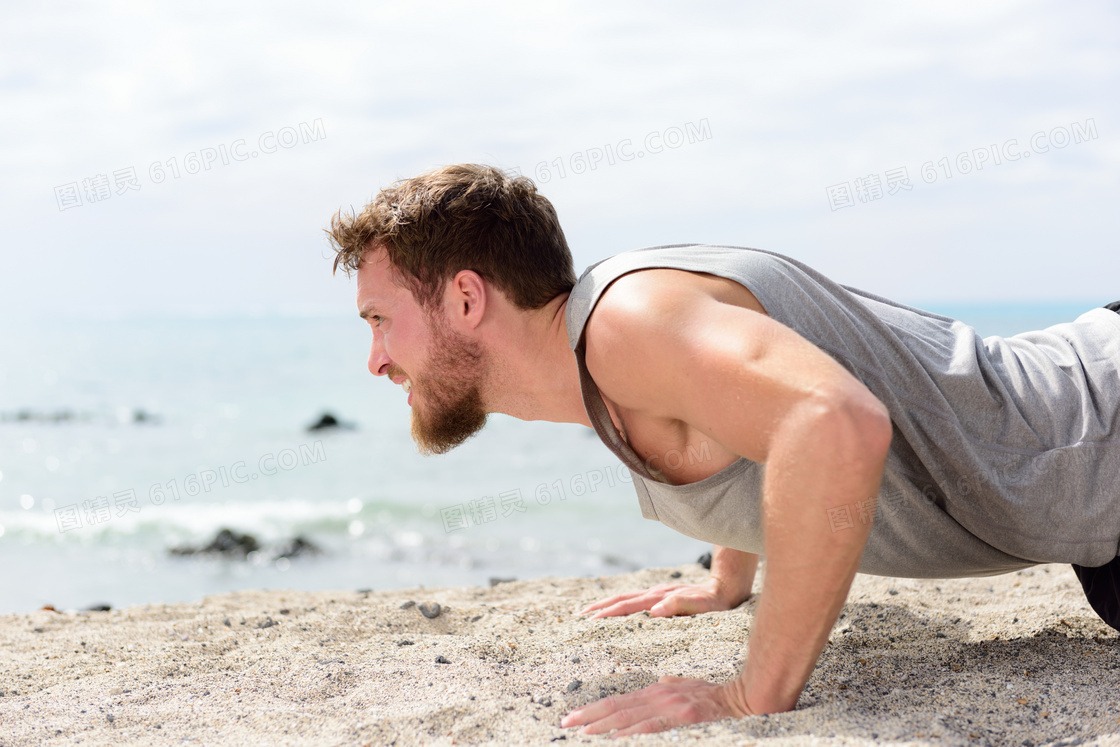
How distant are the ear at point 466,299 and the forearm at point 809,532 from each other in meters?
1.22

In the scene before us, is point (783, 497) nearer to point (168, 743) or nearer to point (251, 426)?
point (168, 743)

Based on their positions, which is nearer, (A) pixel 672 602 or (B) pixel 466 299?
(B) pixel 466 299

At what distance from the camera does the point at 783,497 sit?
179cm

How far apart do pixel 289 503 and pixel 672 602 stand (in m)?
8.65

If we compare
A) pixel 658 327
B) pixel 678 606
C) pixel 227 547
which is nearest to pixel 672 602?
pixel 678 606

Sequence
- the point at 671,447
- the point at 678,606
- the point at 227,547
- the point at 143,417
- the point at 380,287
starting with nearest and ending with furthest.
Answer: the point at 671,447 < the point at 380,287 < the point at 678,606 < the point at 227,547 < the point at 143,417

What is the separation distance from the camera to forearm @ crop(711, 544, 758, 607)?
142 inches

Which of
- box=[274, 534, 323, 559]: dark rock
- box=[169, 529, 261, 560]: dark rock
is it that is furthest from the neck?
box=[169, 529, 261, 560]: dark rock

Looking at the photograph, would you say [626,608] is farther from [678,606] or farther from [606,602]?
[678,606]

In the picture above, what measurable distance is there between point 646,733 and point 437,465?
1168cm

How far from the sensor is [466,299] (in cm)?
271

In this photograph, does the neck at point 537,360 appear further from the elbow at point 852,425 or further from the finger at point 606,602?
the finger at point 606,602

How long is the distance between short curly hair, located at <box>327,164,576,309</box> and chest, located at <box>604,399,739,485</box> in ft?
1.76

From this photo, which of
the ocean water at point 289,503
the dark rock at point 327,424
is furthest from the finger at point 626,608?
the dark rock at point 327,424
